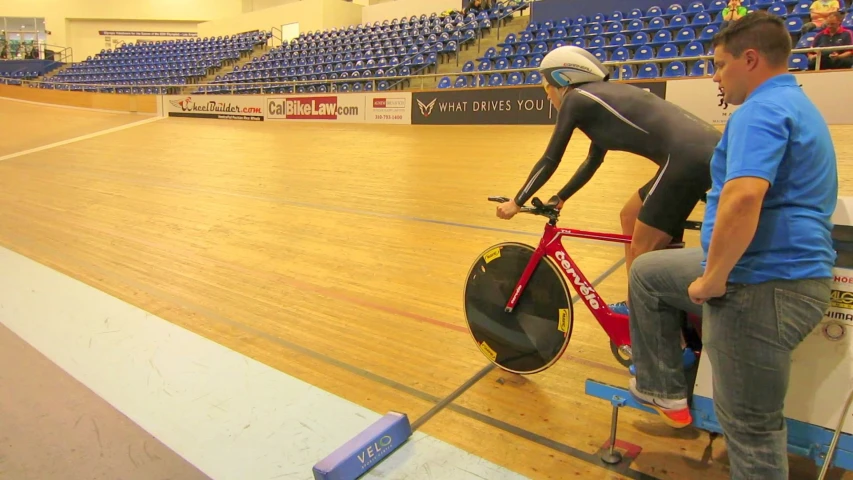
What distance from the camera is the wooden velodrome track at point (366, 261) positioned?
79.9 inches

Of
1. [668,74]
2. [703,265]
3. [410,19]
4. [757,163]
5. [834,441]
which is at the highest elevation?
[410,19]

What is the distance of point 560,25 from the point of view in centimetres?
1417

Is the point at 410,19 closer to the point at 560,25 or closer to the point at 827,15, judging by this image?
the point at 560,25

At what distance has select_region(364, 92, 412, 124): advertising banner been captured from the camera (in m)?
13.8

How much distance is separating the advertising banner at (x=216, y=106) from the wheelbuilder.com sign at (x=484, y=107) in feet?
21.6

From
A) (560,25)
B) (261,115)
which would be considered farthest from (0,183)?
(560,25)

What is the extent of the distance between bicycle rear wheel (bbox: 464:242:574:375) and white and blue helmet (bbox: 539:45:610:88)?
2.10ft

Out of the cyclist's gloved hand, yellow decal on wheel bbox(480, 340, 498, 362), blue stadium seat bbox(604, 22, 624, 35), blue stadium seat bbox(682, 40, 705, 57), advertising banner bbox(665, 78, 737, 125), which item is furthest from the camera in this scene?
blue stadium seat bbox(604, 22, 624, 35)

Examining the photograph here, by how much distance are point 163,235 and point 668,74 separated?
9156mm

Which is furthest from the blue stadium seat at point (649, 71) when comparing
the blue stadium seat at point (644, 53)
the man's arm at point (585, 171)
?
the man's arm at point (585, 171)

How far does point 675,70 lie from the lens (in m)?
10.2

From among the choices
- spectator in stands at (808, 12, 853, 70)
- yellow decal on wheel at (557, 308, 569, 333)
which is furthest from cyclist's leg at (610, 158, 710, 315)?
spectator in stands at (808, 12, 853, 70)

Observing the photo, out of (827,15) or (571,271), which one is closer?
(571,271)

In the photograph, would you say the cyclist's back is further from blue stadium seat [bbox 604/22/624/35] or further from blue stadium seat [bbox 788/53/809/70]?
blue stadium seat [bbox 604/22/624/35]
